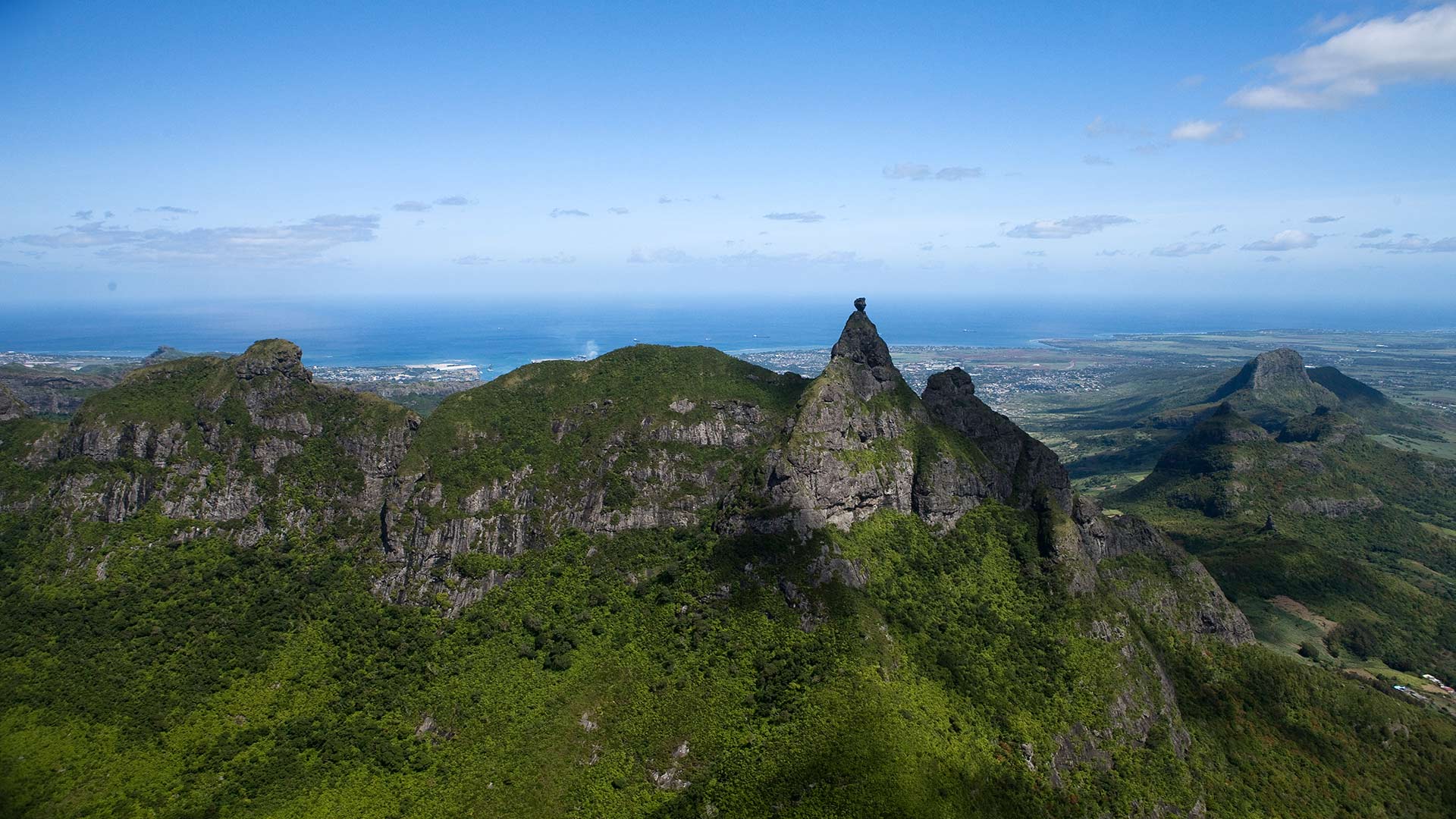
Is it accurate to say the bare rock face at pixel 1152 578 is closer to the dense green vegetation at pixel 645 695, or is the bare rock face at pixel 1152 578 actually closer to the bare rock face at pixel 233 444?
the dense green vegetation at pixel 645 695

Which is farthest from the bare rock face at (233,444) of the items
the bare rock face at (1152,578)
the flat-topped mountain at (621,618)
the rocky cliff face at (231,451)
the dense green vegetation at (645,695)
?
the bare rock face at (1152,578)

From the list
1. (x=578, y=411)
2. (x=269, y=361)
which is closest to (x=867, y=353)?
(x=578, y=411)

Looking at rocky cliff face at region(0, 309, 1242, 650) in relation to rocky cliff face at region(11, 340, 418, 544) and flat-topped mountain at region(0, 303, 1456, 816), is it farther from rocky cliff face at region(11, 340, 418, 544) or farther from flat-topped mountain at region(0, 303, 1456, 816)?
flat-topped mountain at region(0, 303, 1456, 816)

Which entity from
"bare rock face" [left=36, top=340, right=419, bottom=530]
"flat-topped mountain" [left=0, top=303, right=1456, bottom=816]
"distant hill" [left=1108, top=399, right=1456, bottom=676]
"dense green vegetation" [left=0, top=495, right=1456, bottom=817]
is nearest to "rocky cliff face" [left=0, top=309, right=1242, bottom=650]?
"bare rock face" [left=36, top=340, right=419, bottom=530]

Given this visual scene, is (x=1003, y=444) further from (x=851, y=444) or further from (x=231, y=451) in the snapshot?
(x=231, y=451)

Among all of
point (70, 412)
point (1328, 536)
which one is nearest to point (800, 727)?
point (1328, 536)

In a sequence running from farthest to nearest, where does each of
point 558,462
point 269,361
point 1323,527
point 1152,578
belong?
point 1323,527
point 269,361
point 558,462
point 1152,578
